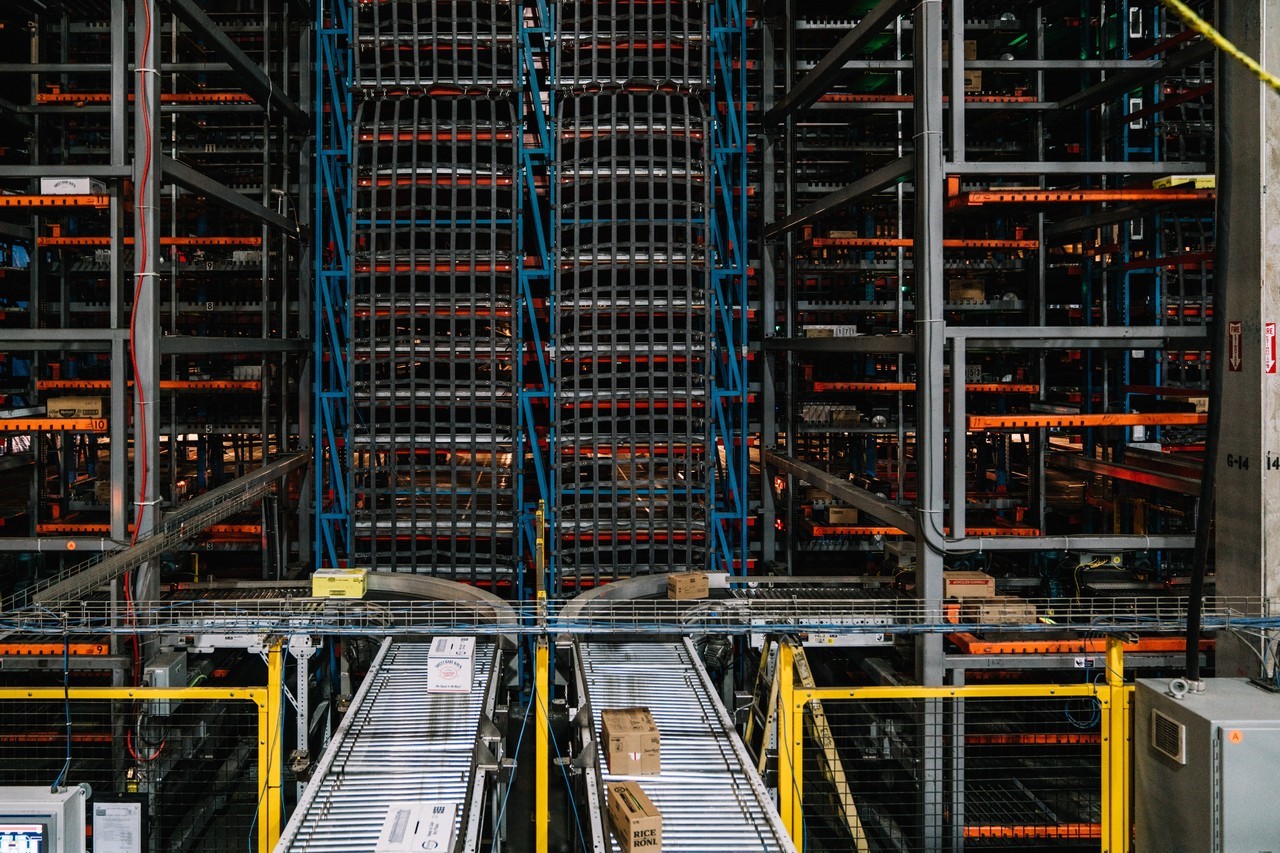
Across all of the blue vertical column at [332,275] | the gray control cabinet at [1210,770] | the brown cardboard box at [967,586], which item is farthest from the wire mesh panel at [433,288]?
the gray control cabinet at [1210,770]

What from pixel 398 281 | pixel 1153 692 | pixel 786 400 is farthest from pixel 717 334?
pixel 1153 692

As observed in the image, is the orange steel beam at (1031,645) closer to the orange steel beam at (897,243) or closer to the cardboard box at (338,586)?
the orange steel beam at (897,243)

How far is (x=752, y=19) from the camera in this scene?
44.0ft

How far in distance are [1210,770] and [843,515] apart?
6.67 metres

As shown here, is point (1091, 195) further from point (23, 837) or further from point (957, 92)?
point (23, 837)

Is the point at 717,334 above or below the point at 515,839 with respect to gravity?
above

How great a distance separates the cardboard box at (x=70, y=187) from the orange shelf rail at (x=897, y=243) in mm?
7875

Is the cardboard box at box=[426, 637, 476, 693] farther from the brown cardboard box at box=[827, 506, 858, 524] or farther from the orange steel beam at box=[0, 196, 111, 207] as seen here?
the brown cardboard box at box=[827, 506, 858, 524]

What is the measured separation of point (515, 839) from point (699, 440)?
533cm

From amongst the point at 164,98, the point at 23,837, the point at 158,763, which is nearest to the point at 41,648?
the point at 158,763

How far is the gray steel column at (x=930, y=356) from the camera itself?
7.86 m

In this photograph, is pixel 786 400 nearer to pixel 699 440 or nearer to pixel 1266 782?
pixel 699 440

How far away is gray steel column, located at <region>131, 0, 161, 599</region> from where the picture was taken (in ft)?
27.0

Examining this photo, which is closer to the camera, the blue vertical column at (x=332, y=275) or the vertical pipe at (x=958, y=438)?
the vertical pipe at (x=958, y=438)
